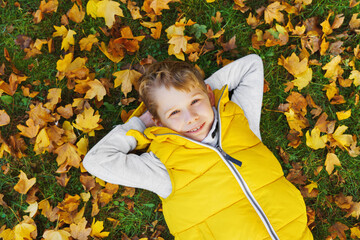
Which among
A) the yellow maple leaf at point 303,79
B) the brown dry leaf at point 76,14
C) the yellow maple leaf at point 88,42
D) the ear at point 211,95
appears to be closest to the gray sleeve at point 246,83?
the ear at point 211,95

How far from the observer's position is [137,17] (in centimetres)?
298

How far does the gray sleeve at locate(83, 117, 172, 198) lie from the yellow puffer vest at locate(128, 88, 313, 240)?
100 millimetres

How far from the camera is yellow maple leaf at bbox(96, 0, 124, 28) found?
279cm

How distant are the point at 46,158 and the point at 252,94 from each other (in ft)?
6.73

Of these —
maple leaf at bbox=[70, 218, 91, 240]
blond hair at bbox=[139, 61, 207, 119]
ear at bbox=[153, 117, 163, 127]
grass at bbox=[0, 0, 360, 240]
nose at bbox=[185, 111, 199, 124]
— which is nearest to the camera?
nose at bbox=[185, 111, 199, 124]

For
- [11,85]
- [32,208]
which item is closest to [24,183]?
[32,208]

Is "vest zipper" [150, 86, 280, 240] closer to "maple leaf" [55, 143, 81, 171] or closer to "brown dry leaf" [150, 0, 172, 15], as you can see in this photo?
"maple leaf" [55, 143, 81, 171]

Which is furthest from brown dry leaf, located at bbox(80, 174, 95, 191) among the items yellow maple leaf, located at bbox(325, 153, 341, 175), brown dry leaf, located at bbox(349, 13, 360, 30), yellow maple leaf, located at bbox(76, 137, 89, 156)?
brown dry leaf, located at bbox(349, 13, 360, 30)

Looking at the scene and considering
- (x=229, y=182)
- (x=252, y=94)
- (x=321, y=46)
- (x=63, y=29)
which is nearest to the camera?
(x=229, y=182)

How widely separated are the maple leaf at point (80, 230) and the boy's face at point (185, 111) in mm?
1263

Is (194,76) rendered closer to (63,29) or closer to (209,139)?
(209,139)

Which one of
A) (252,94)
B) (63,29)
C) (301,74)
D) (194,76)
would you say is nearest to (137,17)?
(63,29)

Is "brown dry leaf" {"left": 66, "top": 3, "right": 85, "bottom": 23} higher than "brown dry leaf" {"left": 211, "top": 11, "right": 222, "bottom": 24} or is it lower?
higher

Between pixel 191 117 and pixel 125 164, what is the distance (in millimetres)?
673
